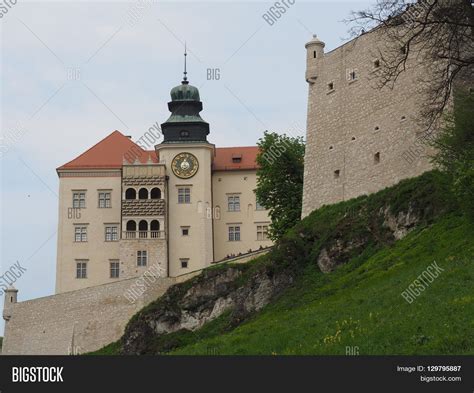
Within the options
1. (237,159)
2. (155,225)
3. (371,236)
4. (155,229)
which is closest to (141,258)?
(155,229)

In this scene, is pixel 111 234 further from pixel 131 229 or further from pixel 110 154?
pixel 110 154

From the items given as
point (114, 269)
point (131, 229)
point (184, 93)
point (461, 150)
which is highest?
point (184, 93)

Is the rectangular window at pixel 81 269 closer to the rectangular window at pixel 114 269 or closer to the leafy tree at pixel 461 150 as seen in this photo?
the rectangular window at pixel 114 269

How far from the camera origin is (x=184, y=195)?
218 ft

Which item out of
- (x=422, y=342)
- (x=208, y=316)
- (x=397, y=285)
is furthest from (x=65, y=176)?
(x=422, y=342)

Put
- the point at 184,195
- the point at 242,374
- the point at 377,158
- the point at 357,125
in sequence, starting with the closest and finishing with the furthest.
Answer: the point at 242,374 → the point at 377,158 → the point at 357,125 → the point at 184,195

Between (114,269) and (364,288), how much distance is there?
3466cm

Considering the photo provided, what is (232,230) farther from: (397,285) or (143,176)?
(397,285)

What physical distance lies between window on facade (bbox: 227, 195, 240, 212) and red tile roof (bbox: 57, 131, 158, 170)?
6.03 metres

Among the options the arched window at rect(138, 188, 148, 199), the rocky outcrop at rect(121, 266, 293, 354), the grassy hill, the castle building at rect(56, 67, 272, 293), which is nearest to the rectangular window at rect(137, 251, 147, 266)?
the castle building at rect(56, 67, 272, 293)

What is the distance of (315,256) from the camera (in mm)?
42812

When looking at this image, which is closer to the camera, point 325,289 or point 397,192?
point 325,289

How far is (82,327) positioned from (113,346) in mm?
3075

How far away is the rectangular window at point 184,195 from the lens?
66.3 metres
